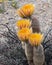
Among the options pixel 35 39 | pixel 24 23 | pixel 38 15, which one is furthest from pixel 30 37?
pixel 38 15

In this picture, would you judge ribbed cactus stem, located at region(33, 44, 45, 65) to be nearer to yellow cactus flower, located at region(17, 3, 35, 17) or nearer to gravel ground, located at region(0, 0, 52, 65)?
yellow cactus flower, located at region(17, 3, 35, 17)

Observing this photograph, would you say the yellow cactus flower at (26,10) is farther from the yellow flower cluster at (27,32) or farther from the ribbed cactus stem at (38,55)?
the ribbed cactus stem at (38,55)

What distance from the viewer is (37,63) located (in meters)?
2.29

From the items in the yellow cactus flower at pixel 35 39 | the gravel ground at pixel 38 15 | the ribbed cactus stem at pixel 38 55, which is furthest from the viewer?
the gravel ground at pixel 38 15

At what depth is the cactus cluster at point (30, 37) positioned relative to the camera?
2137 millimetres

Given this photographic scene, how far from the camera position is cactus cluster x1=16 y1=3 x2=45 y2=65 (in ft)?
7.01

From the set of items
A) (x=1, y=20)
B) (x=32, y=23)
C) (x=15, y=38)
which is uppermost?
(x=32, y=23)

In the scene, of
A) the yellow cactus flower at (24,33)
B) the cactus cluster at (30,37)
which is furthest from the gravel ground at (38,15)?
the yellow cactus flower at (24,33)

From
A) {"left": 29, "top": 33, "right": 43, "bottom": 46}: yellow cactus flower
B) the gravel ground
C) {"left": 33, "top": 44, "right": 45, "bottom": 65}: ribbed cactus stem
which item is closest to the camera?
{"left": 29, "top": 33, "right": 43, "bottom": 46}: yellow cactus flower

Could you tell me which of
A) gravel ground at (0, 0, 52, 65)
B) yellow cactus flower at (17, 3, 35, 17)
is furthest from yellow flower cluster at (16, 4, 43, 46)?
gravel ground at (0, 0, 52, 65)

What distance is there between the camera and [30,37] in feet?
6.97

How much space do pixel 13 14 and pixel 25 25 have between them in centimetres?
171

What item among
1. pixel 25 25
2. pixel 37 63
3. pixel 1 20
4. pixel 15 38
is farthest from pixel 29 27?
pixel 1 20

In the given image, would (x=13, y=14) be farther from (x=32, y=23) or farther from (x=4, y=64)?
(x=32, y=23)
